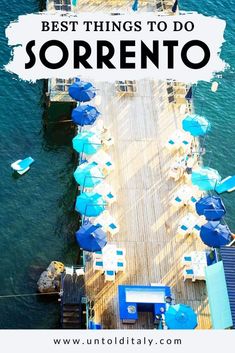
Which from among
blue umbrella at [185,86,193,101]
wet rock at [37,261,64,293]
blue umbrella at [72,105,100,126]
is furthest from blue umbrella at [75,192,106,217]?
blue umbrella at [185,86,193,101]

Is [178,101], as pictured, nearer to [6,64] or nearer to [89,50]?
[89,50]

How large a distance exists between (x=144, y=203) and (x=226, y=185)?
7.39m

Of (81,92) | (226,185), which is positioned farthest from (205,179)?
(81,92)

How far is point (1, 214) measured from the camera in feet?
152

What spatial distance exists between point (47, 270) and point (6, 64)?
2174 cm

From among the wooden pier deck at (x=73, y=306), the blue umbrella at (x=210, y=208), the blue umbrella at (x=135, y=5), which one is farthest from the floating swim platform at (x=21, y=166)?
the blue umbrella at (x=135, y=5)

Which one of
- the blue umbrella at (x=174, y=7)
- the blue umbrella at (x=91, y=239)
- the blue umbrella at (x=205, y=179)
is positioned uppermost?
the blue umbrella at (x=174, y=7)

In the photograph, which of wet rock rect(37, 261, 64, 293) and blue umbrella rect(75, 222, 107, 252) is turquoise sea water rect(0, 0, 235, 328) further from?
blue umbrella rect(75, 222, 107, 252)

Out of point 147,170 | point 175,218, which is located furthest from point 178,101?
point 175,218

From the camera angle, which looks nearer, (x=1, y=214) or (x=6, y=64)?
(x=1, y=214)

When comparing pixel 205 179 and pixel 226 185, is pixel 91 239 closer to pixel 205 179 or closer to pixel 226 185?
pixel 205 179

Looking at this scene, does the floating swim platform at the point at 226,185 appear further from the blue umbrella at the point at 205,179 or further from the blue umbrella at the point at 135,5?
the blue umbrella at the point at 135,5

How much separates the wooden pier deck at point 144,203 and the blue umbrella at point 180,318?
2297mm

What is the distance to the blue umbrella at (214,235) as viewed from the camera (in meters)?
40.9
